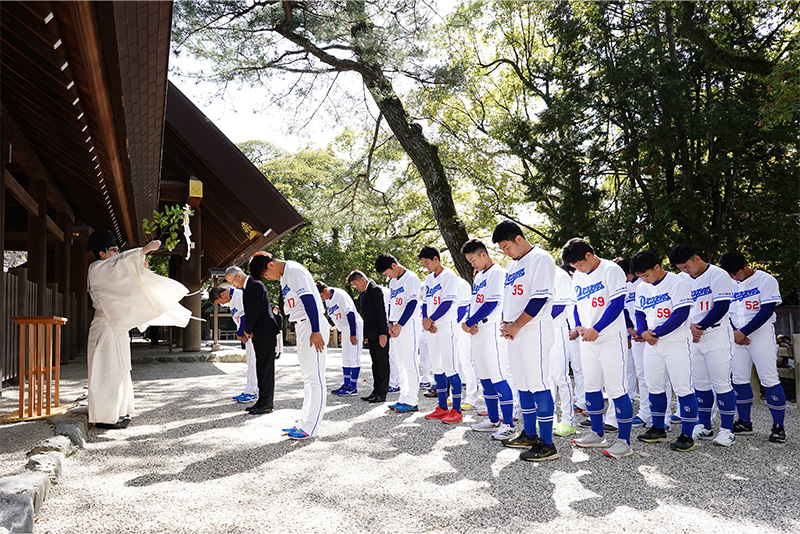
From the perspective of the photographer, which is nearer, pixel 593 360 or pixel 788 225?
pixel 593 360

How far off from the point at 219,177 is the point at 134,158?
667 cm

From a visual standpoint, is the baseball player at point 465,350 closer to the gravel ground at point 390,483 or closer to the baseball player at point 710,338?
the gravel ground at point 390,483

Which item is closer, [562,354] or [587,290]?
[587,290]

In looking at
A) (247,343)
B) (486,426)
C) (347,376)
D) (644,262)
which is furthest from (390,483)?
(347,376)

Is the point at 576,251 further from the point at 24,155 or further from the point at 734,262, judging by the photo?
the point at 24,155

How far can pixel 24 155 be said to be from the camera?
7727 millimetres

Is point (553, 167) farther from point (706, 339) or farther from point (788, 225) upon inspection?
point (706, 339)

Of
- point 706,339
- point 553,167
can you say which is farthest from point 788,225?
point 706,339

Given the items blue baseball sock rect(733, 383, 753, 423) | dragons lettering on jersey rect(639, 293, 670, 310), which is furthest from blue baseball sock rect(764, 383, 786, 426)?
dragons lettering on jersey rect(639, 293, 670, 310)

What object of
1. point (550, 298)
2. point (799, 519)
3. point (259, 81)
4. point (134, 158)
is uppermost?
point (259, 81)

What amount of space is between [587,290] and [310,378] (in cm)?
272

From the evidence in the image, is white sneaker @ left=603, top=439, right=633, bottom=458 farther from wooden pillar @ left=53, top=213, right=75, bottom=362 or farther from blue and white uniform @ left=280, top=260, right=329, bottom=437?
wooden pillar @ left=53, top=213, right=75, bottom=362

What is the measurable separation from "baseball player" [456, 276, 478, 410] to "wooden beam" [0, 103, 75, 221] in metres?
5.38

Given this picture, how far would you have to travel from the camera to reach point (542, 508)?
12.1ft
